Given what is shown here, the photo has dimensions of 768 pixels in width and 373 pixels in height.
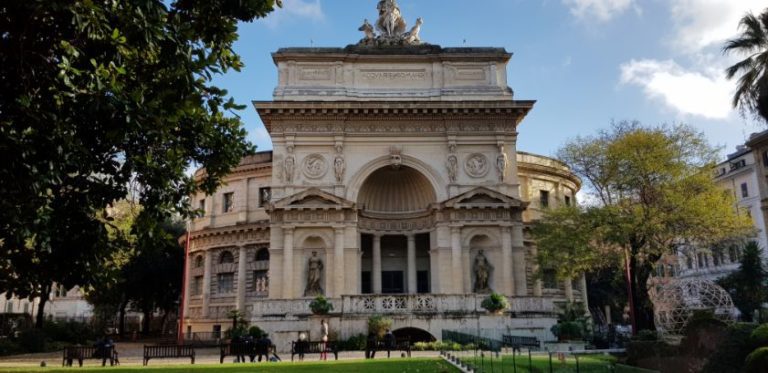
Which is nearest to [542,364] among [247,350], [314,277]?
[247,350]

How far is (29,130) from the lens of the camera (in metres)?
10.0

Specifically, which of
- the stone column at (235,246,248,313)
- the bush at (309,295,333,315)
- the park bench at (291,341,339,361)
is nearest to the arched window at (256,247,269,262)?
the stone column at (235,246,248,313)

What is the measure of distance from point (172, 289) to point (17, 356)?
20.2 metres

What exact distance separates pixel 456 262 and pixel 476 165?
5.79 m

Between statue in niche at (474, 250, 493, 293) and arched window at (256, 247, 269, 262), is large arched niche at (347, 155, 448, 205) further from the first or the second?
arched window at (256, 247, 269, 262)

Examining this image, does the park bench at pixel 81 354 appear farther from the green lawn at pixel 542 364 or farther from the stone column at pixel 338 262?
the green lawn at pixel 542 364

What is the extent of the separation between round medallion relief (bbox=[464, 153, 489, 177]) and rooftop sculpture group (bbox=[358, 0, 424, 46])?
26.7 feet

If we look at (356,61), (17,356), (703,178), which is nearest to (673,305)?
(703,178)

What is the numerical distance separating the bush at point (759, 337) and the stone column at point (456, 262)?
67.2 ft

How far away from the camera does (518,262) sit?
3359cm

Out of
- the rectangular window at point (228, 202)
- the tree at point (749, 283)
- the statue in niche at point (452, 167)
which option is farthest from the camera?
the rectangular window at point (228, 202)

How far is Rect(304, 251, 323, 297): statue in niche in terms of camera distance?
3269cm

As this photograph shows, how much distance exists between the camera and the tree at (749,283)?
142 ft

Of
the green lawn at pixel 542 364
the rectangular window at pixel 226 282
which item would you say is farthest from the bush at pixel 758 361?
the rectangular window at pixel 226 282
